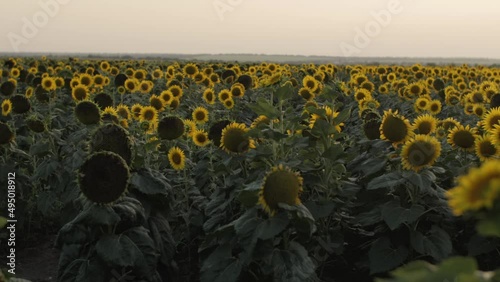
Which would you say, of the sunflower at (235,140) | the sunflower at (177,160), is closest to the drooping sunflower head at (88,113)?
the sunflower at (177,160)

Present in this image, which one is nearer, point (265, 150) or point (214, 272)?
point (214, 272)

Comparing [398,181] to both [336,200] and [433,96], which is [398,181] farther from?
[433,96]

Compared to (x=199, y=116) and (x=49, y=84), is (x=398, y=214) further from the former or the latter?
(x=49, y=84)

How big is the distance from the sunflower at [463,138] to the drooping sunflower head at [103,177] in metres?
2.68

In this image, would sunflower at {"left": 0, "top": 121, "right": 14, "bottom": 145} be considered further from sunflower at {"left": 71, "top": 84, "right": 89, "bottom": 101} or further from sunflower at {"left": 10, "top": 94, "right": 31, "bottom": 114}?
sunflower at {"left": 71, "top": 84, "right": 89, "bottom": 101}

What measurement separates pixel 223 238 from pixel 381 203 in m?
1.25

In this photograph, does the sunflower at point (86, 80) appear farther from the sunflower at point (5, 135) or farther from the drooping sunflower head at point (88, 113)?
the drooping sunflower head at point (88, 113)

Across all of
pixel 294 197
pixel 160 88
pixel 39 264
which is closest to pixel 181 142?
pixel 39 264

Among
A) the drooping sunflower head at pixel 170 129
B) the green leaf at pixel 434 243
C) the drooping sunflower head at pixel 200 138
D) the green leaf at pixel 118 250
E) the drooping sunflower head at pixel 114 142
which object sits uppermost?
the drooping sunflower head at pixel 114 142

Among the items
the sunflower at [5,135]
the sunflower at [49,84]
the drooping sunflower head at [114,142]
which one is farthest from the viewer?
the sunflower at [49,84]

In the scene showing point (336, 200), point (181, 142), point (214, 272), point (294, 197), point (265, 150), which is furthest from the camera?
point (181, 142)

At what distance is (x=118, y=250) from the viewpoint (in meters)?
3.49

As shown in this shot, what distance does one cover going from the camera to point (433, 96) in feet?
42.6

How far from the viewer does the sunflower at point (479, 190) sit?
0.83 meters
